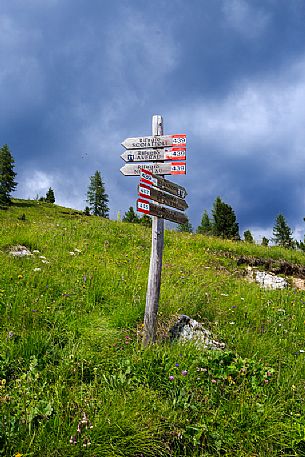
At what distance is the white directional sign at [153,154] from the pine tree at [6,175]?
48.4 metres

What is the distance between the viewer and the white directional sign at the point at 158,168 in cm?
557

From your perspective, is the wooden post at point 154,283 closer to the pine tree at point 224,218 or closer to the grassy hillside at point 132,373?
the grassy hillside at point 132,373

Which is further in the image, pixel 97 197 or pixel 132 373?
pixel 97 197

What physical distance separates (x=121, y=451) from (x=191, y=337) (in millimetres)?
2324

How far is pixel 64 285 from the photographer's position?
658cm

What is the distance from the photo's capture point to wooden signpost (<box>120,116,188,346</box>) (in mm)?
5203

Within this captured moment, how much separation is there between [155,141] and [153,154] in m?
0.23

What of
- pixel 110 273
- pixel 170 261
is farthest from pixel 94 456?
pixel 170 261

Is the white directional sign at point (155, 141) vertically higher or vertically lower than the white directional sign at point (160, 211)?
higher

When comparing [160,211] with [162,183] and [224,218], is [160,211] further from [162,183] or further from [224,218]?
[224,218]

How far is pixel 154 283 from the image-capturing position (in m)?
5.41

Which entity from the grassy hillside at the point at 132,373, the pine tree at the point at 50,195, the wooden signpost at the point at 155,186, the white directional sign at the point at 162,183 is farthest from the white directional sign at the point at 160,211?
the pine tree at the point at 50,195

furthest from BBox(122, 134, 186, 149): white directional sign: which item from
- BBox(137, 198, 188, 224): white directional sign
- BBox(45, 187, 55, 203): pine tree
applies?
BBox(45, 187, 55, 203): pine tree

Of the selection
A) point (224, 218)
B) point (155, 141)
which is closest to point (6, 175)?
point (224, 218)
